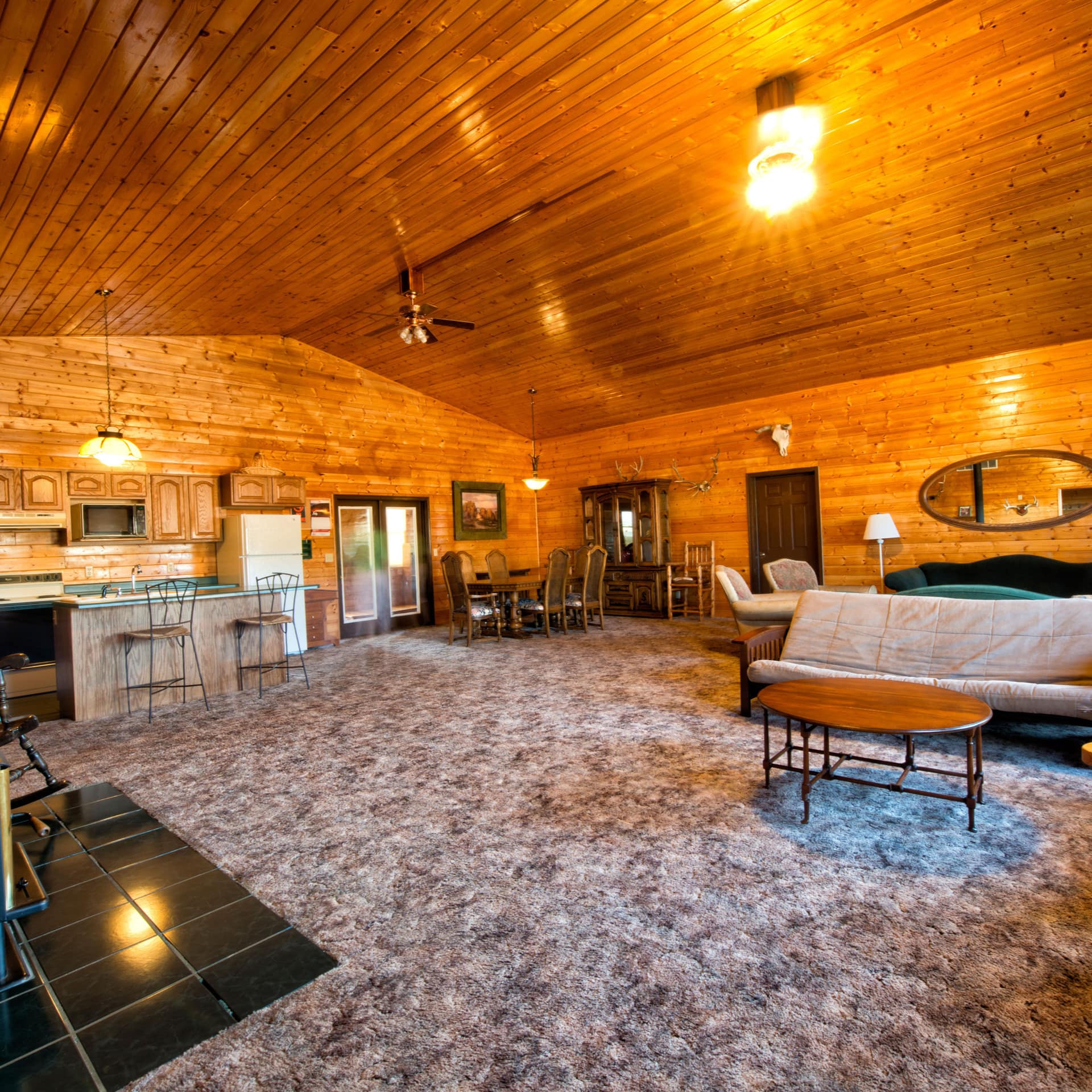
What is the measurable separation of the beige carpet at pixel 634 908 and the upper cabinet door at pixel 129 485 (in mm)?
3177

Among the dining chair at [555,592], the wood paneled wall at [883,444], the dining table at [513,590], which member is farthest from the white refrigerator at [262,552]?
the wood paneled wall at [883,444]

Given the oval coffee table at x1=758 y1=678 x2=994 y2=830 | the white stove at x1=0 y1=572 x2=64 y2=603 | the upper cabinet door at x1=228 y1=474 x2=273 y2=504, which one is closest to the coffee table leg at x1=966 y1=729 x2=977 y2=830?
the oval coffee table at x1=758 y1=678 x2=994 y2=830

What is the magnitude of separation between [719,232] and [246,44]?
3.53 meters

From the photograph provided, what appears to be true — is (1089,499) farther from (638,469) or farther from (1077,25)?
(638,469)

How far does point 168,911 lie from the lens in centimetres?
206

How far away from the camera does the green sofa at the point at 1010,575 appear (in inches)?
222

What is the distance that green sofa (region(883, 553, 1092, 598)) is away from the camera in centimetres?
563

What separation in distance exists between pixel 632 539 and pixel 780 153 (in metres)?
5.91

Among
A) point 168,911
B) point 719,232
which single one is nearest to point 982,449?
point 719,232

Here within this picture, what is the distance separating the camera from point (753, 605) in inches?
217

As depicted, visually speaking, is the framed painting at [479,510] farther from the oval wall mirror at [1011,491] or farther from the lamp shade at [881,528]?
the oval wall mirror at [1011,491]

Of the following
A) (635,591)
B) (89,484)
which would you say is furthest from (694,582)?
(89,484)

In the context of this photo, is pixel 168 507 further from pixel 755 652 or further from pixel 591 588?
pixel 755 652

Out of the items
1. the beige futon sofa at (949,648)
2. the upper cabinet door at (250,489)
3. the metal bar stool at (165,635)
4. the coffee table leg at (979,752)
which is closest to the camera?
the coffee table leg at (979,752)
